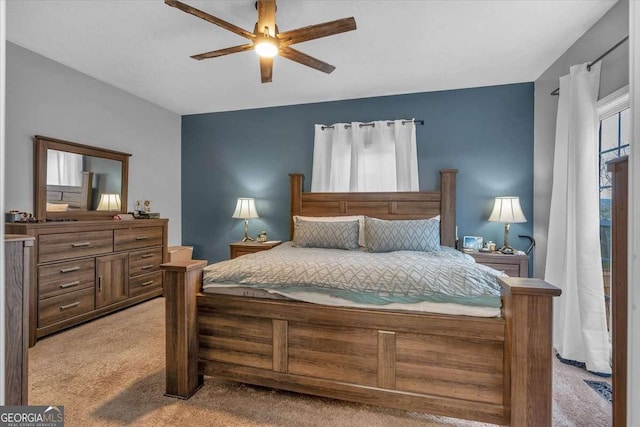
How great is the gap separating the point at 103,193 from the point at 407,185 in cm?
367

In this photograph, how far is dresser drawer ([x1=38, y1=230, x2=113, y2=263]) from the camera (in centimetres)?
265

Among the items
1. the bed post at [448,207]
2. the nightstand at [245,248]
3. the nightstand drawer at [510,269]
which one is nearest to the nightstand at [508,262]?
the nightstand drawer at [510,269]

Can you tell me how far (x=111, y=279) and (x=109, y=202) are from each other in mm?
950

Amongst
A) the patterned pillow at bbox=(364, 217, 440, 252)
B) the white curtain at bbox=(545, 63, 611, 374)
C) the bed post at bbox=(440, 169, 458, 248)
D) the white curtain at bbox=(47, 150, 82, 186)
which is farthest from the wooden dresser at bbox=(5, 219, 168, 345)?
the white curtain at bbox=(545, 63, 611, 374)

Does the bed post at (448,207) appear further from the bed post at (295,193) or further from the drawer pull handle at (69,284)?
the drawer pull handle at (69,284)

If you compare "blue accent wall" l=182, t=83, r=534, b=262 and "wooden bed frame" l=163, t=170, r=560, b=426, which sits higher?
"blue accent wall" l=182, t=83, r=534, b=262

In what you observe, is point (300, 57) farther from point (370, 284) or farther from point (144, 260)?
point (144, 260)

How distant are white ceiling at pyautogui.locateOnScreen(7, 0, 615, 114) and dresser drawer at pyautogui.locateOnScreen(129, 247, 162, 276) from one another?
204cm

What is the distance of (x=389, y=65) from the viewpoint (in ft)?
9.77

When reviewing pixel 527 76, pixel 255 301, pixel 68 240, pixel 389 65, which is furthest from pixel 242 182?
pixel 527 76

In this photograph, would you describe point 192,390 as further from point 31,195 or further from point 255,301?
point 31,195

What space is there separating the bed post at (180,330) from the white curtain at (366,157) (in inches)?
93.1

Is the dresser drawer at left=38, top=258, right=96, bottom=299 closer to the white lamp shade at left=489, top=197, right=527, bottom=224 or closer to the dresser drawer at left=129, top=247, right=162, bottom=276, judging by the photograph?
the dresser drawer at left=129, top=247, right=162, bottom=276
